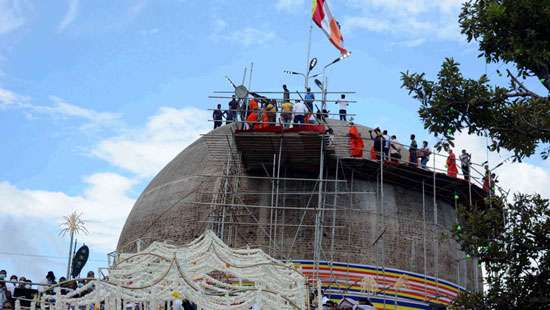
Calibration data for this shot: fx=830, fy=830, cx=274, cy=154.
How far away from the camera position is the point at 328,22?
27344 millimetres

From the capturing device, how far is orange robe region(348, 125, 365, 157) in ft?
81.8

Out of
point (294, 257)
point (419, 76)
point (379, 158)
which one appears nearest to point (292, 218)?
point (294, 257)

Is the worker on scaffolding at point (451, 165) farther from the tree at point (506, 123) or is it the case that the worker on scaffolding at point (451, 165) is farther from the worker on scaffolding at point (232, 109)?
the tree at point (506, 123)

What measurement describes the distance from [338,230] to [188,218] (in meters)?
4.67

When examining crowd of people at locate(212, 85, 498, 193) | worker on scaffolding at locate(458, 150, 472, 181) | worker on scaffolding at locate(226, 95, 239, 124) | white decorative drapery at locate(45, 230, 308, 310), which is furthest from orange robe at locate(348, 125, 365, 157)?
white decorative drapery at locate(45, 230, 308, 310)

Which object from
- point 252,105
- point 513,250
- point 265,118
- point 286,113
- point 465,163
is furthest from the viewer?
point 465,163

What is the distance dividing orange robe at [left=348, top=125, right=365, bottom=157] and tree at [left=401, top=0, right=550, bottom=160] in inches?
427

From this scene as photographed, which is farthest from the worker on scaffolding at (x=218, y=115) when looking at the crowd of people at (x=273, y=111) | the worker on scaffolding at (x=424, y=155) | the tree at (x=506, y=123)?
the tree at (x=506, y=123)

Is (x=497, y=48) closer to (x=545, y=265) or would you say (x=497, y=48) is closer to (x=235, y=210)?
(x=545, y=265)

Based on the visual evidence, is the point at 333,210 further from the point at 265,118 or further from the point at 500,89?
the point at 500,89

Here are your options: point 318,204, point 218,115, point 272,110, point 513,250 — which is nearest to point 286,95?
point 272,110

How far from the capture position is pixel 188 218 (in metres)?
25.4

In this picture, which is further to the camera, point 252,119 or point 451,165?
point 451,165

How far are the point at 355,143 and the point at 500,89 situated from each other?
11677mm
